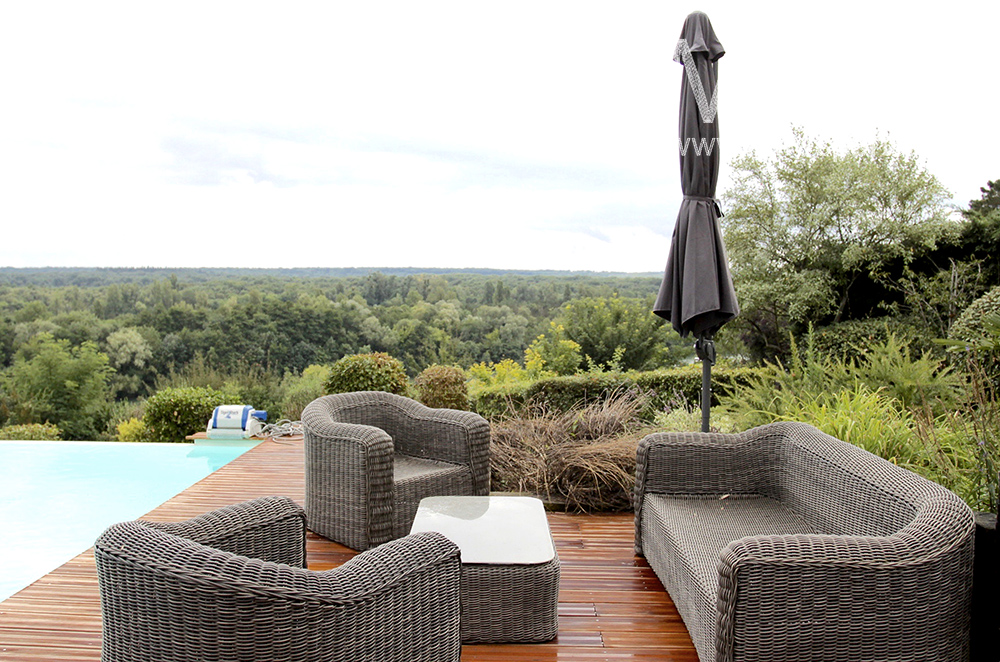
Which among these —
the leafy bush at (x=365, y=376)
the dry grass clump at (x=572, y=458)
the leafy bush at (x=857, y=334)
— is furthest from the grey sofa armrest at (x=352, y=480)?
the leafy bush at (x=857, y=334)

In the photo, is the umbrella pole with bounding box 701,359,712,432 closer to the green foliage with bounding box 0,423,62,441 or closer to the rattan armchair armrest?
the rattan armchair armrest

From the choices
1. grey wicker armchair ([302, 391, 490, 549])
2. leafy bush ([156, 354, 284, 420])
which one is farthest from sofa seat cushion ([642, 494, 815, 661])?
leafy bush ([156, 354, 284, 420])

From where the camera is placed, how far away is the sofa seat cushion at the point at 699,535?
2334mm

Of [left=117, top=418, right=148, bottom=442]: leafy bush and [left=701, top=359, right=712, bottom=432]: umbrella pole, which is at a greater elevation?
[left=701, top=359, right=712, bottom=432]: umbrella pole

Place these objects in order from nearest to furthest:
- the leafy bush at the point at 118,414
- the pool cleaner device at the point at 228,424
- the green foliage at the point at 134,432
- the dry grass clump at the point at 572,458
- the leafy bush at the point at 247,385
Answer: the dry grass clump at the point at 572,458
the pool cleaner device at the point at 228,424
the green foliage at the point at 134,432
the leafy bush at the point at 247,385
the leafy bush at the point at 118,414

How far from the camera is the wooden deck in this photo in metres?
2.58

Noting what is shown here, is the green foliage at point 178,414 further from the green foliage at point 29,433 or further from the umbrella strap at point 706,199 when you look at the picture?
the umbrella strap at point 706,199

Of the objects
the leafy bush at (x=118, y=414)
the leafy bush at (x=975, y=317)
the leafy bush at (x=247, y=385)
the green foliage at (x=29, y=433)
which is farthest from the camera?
the leafy bush at (x=118, y=414)

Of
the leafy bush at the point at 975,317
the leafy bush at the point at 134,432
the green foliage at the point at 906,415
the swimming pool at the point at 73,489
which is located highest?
the leafy bush at the point at 975,317

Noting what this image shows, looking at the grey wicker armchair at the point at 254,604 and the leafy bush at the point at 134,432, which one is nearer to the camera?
the grey wicker armchair at the point at 254,604

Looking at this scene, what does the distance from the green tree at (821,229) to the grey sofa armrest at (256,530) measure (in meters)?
11.9

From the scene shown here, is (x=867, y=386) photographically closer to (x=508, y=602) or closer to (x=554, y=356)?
(x=508, y=602)

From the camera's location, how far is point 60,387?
14.8 m

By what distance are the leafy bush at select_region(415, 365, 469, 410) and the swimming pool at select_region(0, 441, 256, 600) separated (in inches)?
67.3
